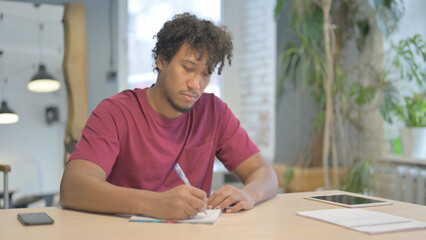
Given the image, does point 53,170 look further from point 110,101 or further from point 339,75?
point 339,75

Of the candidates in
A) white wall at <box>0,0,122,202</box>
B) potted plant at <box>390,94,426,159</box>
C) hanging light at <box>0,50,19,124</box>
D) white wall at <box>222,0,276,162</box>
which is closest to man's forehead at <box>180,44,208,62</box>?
white wall at <box>0,0,122,202</box>

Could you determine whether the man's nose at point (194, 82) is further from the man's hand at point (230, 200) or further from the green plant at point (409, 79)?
the green plant at point (409, 79)

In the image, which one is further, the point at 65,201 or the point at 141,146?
the point at 141,146

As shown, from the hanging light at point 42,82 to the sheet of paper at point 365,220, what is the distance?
2.34 meters

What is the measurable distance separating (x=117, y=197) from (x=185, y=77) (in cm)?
52

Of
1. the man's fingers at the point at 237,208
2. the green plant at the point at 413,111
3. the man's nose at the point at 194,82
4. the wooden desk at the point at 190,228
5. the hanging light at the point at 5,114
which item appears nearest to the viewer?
the wooden desk at the point at 190,228

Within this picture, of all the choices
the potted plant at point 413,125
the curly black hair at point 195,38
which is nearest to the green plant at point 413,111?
the potted plant at point 413,125

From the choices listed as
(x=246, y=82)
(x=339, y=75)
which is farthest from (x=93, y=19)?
(x=339, y=75)

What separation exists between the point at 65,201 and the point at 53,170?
76.9 inches

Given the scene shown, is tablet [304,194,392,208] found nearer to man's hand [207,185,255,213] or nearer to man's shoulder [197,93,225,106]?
man's hand [207,185,255,213]

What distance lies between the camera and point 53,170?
3.20 m

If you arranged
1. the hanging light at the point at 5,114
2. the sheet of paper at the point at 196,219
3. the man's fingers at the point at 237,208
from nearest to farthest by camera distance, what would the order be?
the sheet of paper at the point at 196,219
the man's fingers at the point at 237,208
the hanging light at the point at 5,114

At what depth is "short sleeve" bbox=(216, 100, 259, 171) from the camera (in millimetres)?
1807

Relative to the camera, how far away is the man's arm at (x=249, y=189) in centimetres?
136
